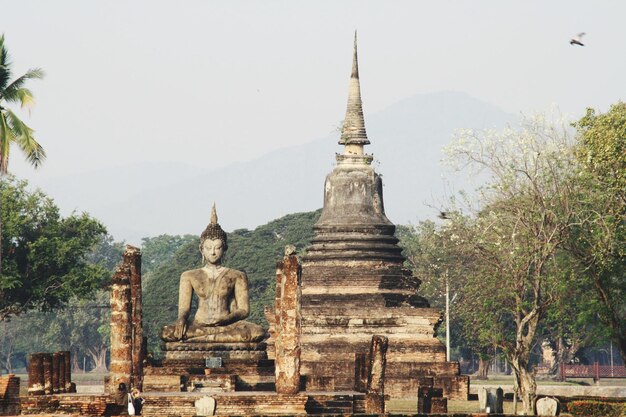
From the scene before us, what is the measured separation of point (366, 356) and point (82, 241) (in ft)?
101

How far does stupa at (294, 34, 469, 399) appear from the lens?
→ 53678mm

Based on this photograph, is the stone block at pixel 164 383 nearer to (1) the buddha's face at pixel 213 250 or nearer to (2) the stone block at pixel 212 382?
(2) the stone block at pixel 212 382

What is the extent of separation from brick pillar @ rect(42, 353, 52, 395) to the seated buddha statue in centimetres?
363

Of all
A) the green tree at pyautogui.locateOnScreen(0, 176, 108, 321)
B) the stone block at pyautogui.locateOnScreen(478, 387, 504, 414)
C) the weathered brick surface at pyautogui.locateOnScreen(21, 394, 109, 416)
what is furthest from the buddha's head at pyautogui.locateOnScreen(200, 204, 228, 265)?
the green tree at pyautogui.locateOnScreen(0, 176, 108, 321)

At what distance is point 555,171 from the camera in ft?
169

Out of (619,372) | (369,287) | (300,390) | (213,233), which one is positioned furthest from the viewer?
(619,372)

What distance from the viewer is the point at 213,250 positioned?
135 feet

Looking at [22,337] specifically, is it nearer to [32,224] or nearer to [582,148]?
[32,224]

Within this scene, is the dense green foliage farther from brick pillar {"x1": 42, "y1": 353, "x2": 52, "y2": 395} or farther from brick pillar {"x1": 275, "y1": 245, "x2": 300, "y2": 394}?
brick pillar {"x1": 275, "y1": 245, "x2": 300, "y2": 394}

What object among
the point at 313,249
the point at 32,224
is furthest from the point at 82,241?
the point at 313,249

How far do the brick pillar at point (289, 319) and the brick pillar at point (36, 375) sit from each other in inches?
207

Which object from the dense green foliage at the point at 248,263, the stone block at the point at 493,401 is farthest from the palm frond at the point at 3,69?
the dense green foliage at the point at 248,263

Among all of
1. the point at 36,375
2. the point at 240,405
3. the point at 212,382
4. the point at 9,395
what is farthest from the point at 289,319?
the point at 9,395

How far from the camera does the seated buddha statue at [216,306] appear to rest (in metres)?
40.8
